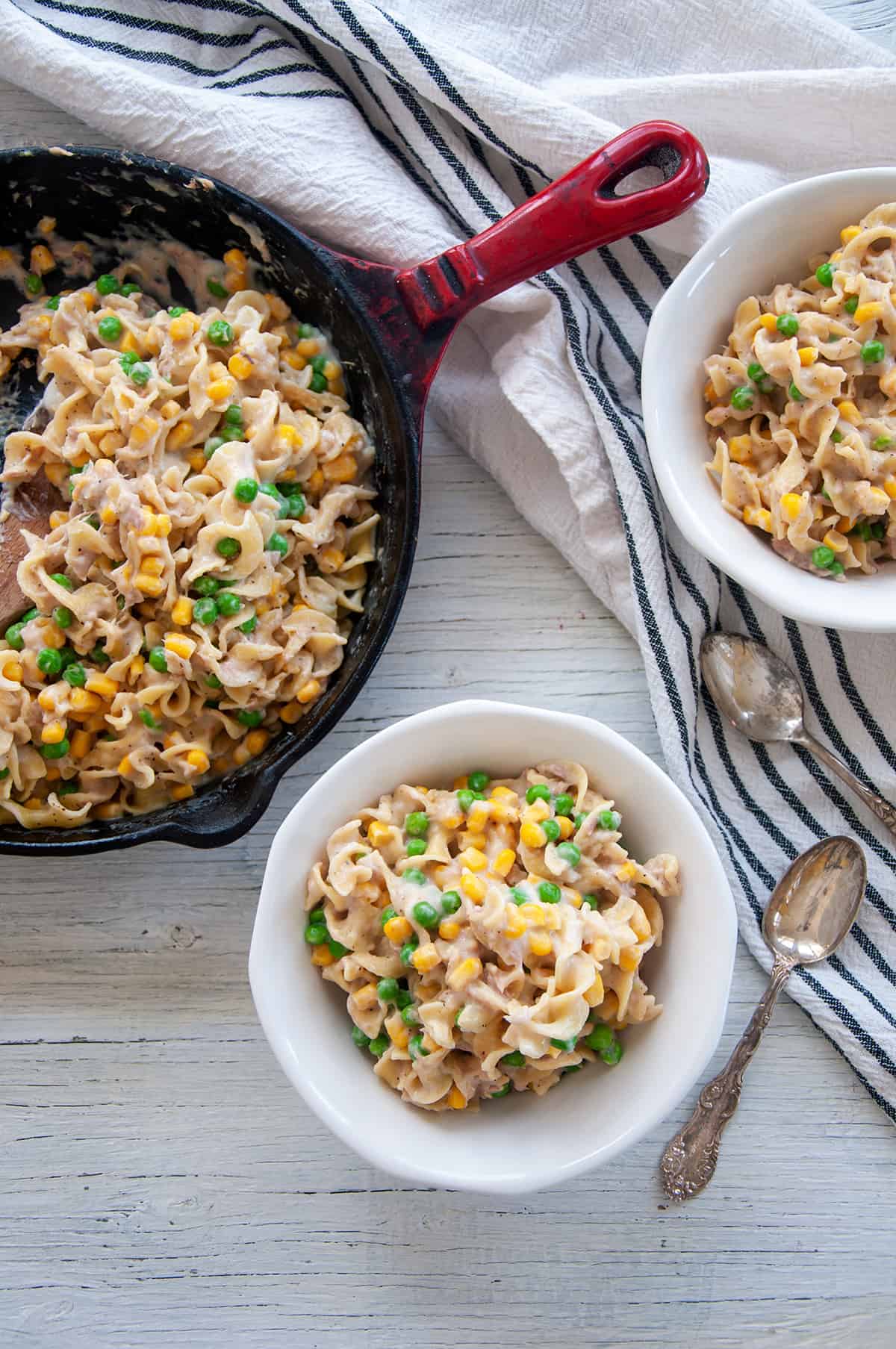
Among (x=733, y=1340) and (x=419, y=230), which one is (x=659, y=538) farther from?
(x=733, y=1340)

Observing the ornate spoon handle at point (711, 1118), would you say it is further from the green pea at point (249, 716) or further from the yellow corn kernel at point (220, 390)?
the yellow corn kernel at point (220, 390)

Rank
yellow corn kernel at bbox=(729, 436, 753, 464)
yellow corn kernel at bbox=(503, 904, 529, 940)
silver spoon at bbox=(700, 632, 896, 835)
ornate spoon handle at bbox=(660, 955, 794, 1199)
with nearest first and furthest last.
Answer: yellow corn kernel at bbox=(503, 904, 529, 940), yellow corn kernel at bbox=(729, 436, 753, 464), ornate spoon handle at bbox=(660, 955, 794, 1199), silver spoon at bbox=(700, 632, 896, 835)

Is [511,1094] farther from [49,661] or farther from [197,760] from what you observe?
[49,661]

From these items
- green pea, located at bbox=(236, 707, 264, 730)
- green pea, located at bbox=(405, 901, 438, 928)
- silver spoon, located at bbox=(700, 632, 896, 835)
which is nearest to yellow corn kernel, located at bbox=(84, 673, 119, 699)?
green pea, located at bbox=(236, 707, 264, 730)

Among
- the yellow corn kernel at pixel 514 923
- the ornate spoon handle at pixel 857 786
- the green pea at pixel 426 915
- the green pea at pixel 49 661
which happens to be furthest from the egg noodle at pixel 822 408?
the green pea at pixel 49 661

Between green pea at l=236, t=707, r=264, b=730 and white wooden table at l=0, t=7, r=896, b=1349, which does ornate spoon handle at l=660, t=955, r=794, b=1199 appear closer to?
white wooden table at l=0, t=7, r=896, b=1349

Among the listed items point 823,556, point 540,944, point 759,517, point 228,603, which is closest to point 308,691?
point 228,603
